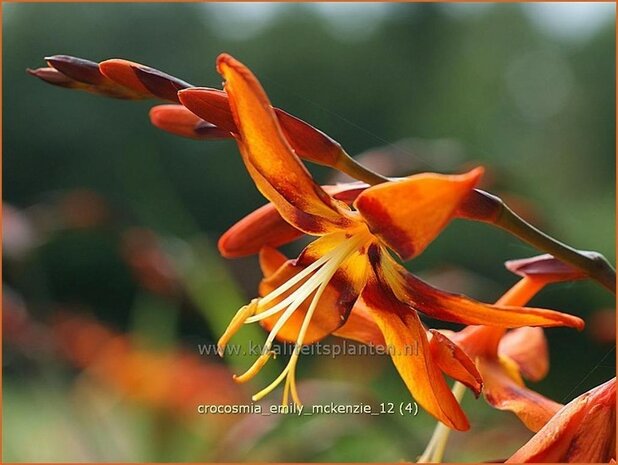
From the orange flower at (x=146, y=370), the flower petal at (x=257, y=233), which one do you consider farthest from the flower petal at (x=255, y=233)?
the orange flower at (x=146, y=370)

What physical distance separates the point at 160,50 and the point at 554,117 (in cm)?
410

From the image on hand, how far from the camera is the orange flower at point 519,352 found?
0.66 metres

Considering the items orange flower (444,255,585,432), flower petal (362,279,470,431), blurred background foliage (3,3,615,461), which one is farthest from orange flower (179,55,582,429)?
blurred background foliage (3,3,615,461)

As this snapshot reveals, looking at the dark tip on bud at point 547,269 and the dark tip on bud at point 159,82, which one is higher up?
the dark tip on bud at point 159,82

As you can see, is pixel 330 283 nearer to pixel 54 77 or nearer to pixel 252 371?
pixel 252 371

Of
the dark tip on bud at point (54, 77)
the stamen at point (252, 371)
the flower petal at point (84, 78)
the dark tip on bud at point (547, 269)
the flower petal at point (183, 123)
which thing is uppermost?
the flower petal at point (84, 78)

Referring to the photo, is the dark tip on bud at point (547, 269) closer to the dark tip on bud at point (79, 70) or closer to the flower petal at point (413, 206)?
the flower petal at point (413, 206)

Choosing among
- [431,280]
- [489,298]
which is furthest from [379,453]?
[489,298]

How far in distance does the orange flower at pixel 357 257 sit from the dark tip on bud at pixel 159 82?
3 cm

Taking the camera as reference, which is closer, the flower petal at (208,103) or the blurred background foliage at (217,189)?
the flower petal at (208,103)

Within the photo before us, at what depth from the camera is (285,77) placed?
885cm

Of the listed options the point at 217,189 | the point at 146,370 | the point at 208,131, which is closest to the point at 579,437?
the point at 208,131

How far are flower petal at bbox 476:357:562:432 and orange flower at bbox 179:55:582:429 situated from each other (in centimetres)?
11

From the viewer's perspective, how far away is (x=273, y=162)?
1.80 feet
